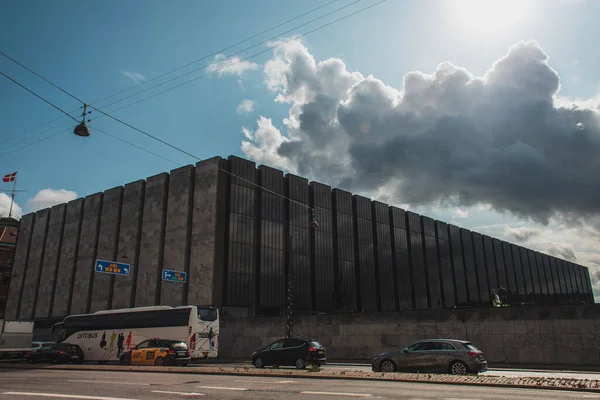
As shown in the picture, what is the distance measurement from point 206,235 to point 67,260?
84.1 ft

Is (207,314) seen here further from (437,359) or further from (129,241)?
(129,241)

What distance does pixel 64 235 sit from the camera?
201 ft

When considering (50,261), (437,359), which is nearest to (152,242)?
(50,261)

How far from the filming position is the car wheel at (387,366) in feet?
60.5

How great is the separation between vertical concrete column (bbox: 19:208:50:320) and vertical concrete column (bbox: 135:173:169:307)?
22.4 m

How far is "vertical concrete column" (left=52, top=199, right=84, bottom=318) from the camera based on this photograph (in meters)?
56.8

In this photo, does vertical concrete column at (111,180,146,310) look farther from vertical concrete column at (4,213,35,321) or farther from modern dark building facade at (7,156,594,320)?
vertical concrete column at (4,213,35,321)

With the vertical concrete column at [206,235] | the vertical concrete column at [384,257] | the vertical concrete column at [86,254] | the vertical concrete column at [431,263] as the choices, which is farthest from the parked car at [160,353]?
the vertical concrete column at [431,263]

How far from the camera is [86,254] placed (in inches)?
2228

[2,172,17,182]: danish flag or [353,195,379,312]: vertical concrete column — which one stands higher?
[2,172,17,182]: danish flag

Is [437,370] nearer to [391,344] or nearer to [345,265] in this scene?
[391,344]

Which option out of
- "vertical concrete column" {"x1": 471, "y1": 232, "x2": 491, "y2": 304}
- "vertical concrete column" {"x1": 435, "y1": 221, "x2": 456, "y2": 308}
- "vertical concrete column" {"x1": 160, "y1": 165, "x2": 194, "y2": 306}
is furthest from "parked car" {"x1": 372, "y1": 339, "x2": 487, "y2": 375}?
"vertical concrete column" {"x1": 471, "y1": 232, "x2": 491, "y2": 304}

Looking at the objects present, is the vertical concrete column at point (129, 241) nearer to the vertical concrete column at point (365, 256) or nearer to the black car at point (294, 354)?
the vertical concrete column at point (365, 256)

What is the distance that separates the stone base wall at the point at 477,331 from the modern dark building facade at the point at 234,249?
39.8ft
